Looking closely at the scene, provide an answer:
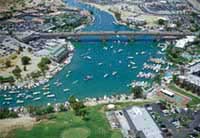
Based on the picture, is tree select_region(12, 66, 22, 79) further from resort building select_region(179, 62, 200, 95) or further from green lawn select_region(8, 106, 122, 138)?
resort building select_region(179, 62, 200, 95)

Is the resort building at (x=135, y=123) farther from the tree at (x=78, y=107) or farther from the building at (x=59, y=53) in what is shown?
the building at (x=59, y=53)

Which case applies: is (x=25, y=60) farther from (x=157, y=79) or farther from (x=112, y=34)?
(x=157, y=79)

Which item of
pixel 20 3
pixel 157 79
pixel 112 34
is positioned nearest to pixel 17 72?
pixel 157 79

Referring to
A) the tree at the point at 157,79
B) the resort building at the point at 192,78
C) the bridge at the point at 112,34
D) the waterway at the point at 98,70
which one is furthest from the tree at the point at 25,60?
the resort building at the point at 192,78

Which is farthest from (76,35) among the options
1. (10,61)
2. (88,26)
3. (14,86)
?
(14,86)

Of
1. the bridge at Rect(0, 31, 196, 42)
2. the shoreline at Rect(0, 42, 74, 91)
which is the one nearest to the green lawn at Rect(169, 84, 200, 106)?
the shoreline at Rect(0, 42, 74, 91)
